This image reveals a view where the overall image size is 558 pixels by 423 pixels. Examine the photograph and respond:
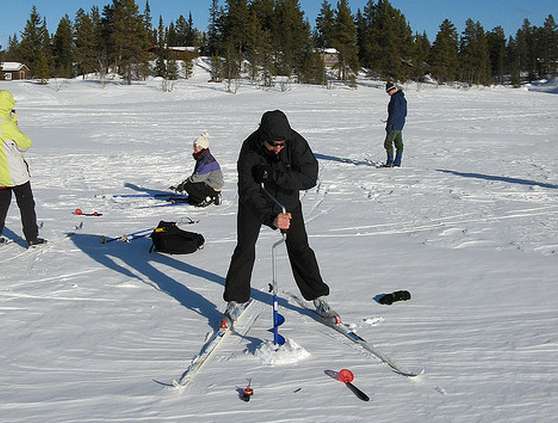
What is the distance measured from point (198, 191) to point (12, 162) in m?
3.24

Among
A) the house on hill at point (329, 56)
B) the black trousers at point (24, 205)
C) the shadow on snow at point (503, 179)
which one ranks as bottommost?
the shadow on snow at point (503, 179)

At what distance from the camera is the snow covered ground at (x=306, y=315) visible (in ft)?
11.0

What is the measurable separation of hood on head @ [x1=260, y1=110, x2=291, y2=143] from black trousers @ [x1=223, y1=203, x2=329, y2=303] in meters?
0.59

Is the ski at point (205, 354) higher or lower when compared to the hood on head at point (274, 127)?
lower

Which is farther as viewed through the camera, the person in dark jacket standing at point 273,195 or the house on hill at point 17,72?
the house on hill at point 17,72

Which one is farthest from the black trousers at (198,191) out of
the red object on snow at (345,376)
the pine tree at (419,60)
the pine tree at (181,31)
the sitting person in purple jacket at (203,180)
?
the pine tree at (181,31)

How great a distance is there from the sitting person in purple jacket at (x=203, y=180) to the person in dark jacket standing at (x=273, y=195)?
4.93 meters

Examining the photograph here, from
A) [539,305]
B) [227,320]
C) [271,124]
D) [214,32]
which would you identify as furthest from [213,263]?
[214,32]

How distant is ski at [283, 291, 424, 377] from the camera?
3.63 metres

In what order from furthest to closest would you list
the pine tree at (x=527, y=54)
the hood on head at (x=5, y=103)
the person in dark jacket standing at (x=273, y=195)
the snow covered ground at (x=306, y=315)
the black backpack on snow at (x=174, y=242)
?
1. the pine tree at (x=527, y=54)
2. the black backpack on snow at (x=174, y=242)
3. the hood on head at (x=5, y=103)
4. the person in dark jacket standing at (x=273, y=195)
5. the snow covered ground at (x=306, y=315)

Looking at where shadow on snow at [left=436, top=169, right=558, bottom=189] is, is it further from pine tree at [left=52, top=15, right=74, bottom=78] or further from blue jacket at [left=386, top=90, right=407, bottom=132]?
pine tree at [left=52, top=15, right=74, bottom=78]

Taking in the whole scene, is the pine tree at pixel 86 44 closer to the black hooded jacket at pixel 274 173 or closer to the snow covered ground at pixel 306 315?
the snow covered ground at pixel 306 315

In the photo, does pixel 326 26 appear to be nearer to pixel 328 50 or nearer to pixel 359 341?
pixel 328 50

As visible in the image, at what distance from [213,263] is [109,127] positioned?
682 inches
